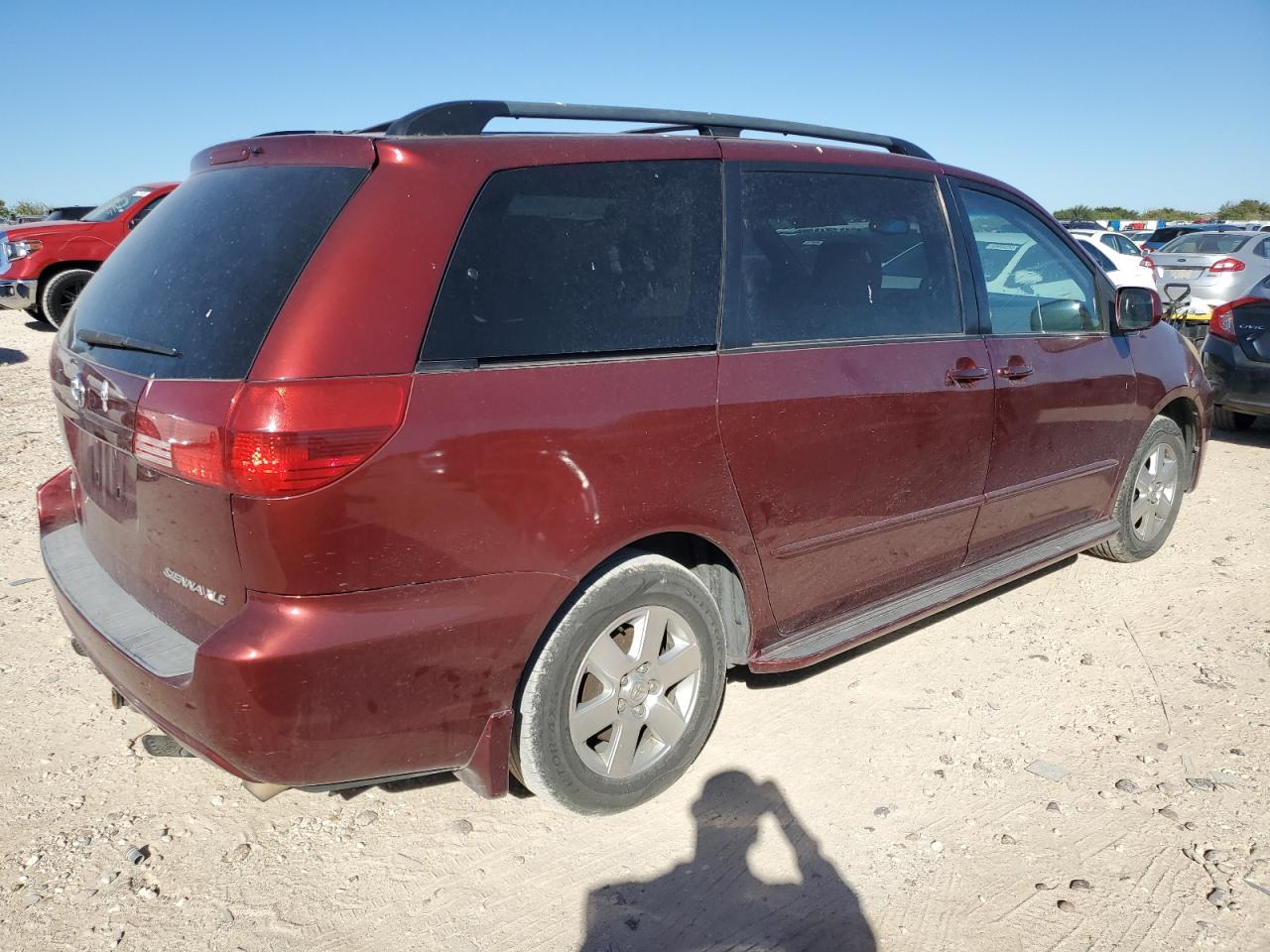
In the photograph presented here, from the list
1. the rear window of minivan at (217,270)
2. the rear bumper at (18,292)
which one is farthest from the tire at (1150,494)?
the rear bumper at (18,292)

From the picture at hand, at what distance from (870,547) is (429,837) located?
5.54ft

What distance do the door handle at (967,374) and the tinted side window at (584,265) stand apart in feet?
3.62

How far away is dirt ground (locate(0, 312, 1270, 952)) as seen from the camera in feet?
7.89

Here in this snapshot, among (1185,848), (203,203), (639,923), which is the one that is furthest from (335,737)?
(1185,848)

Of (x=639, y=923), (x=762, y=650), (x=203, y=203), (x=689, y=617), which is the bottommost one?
(x=639, y=923)

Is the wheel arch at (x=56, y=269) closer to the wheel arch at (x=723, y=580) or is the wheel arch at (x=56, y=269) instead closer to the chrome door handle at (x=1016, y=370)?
the wheel arch at (x=723, y=580)

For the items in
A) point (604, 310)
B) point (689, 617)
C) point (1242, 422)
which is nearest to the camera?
point (604, 310)

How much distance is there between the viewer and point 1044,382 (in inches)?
154

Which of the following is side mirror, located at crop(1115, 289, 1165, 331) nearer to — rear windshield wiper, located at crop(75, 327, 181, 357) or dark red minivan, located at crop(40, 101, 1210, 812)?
dark red minivan, located at crop(40, 101, 1210, 812)

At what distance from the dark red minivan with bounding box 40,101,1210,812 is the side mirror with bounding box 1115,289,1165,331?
1.15 m

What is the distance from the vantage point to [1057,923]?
244 centimetres

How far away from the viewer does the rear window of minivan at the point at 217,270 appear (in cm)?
224

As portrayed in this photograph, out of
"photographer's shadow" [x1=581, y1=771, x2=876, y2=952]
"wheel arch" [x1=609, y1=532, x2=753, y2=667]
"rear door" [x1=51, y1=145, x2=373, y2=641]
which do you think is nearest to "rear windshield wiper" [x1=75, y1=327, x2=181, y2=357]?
"rear door" [x1=51, y1=145, x2=373, y2=641]

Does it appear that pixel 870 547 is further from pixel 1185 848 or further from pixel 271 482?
pixel 271 482
